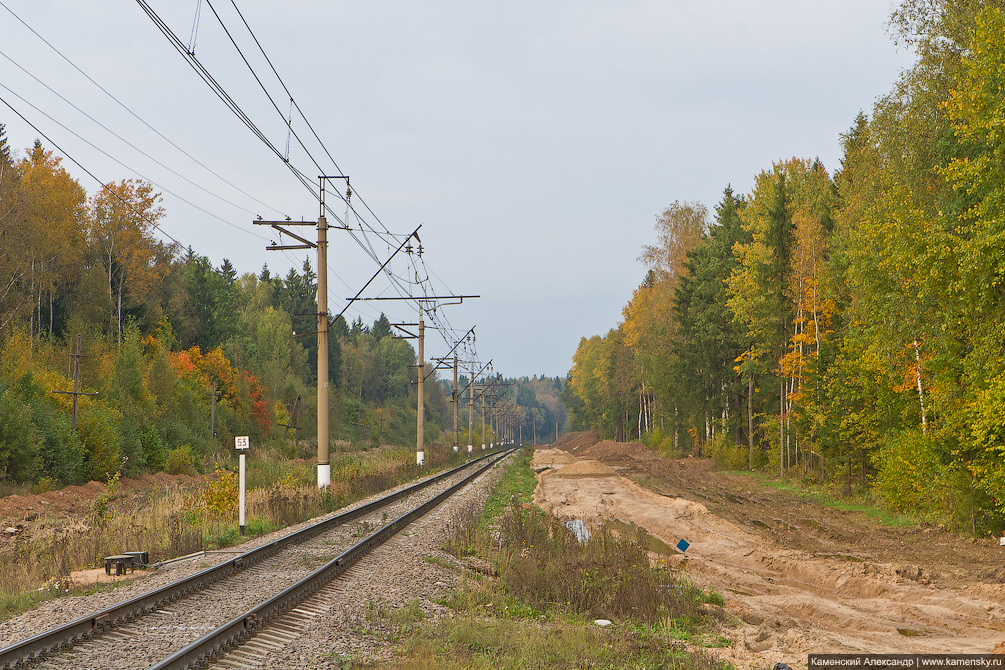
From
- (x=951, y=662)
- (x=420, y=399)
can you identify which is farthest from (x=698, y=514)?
(x=420, y=399)

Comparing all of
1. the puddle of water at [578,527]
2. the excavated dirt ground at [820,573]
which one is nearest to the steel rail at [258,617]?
the excavated dirt ground at [820,573]

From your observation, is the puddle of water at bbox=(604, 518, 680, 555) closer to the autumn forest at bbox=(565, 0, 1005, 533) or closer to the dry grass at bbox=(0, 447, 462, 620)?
the autumn forest at bbox=(565, 0, 1005, 533)

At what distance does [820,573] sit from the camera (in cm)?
1452

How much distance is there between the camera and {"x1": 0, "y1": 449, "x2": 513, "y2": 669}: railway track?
742 centimetres

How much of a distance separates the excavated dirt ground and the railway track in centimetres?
539

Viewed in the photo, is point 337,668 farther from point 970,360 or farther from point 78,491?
point 78,491

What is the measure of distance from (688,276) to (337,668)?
4941 centimetres

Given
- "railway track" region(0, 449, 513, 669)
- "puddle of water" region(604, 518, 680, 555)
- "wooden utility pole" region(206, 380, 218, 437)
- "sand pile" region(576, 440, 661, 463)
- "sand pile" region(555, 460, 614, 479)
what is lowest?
"sand pile" region(576, 440, 661, 463)

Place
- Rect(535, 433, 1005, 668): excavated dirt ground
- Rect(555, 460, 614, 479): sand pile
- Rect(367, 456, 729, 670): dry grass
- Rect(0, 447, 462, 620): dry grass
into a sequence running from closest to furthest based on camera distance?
1. Rect(367, 456, 729, 670): dry grass
2. Rect(535, 433, 1005, 668): excavated dirt ground
3. Rect(0, 447, 462, 620): dry grass
4. Rect(555, 460, 614, 479): sand pile

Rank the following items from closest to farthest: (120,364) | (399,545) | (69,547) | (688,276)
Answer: (69,547) < (399,545) < (120,364) < (688,276)

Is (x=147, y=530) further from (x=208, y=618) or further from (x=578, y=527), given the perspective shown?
(x=578, y=527)

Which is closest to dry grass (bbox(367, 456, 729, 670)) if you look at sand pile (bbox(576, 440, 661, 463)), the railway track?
the railway track

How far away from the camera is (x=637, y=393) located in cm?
8281

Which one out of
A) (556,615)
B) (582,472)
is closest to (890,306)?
(556,615)
